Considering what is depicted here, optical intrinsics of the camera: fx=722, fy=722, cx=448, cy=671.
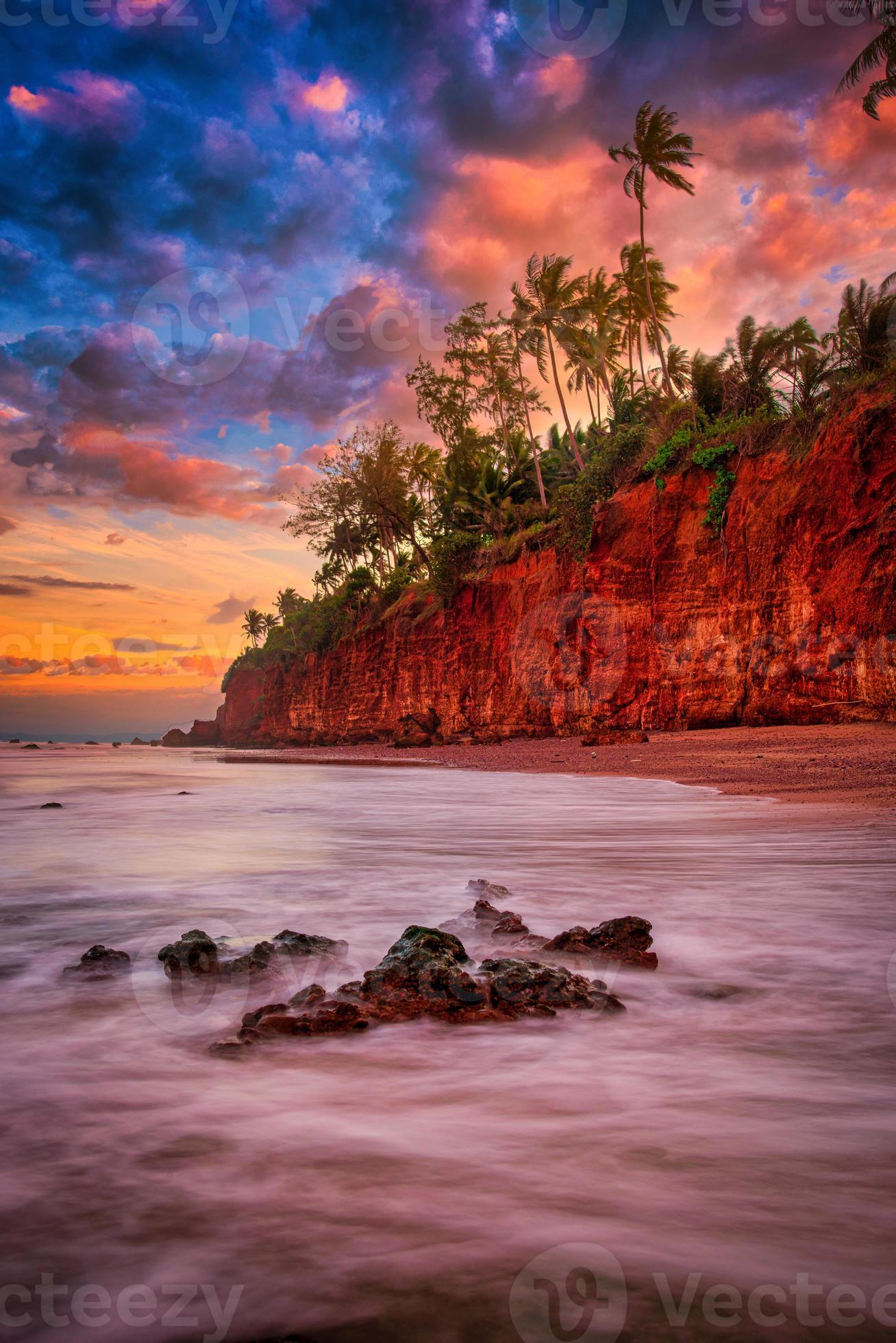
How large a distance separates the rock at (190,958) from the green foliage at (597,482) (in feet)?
65.7

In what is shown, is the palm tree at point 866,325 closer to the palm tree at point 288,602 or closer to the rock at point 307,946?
the rock at point 307,946

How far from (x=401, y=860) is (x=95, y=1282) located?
4028 millimetres

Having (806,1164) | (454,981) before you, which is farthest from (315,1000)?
(806,1164)

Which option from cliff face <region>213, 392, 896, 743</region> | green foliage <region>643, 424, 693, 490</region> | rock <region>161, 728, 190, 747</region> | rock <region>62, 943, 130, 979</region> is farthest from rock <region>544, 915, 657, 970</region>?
rock <region>161, 728, 190, 747</region>

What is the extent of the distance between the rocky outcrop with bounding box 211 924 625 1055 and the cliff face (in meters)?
12.5

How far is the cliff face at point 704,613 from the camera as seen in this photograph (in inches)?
532

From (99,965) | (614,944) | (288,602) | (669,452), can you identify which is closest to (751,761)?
(614,944)

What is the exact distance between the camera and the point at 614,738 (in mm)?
17859

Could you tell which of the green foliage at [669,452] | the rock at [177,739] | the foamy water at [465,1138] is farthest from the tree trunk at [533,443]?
A: the rock at [177,739]

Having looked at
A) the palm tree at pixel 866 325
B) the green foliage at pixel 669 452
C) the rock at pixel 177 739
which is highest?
the palm tree at pixel 866 325

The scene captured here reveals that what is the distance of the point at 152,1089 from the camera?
1.62m

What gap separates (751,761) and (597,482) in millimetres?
12859

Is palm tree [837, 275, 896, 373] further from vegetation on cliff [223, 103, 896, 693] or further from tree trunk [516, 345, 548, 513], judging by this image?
tree trunk [516, 345, 548, 513]

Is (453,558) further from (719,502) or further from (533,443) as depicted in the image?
(719,502)
